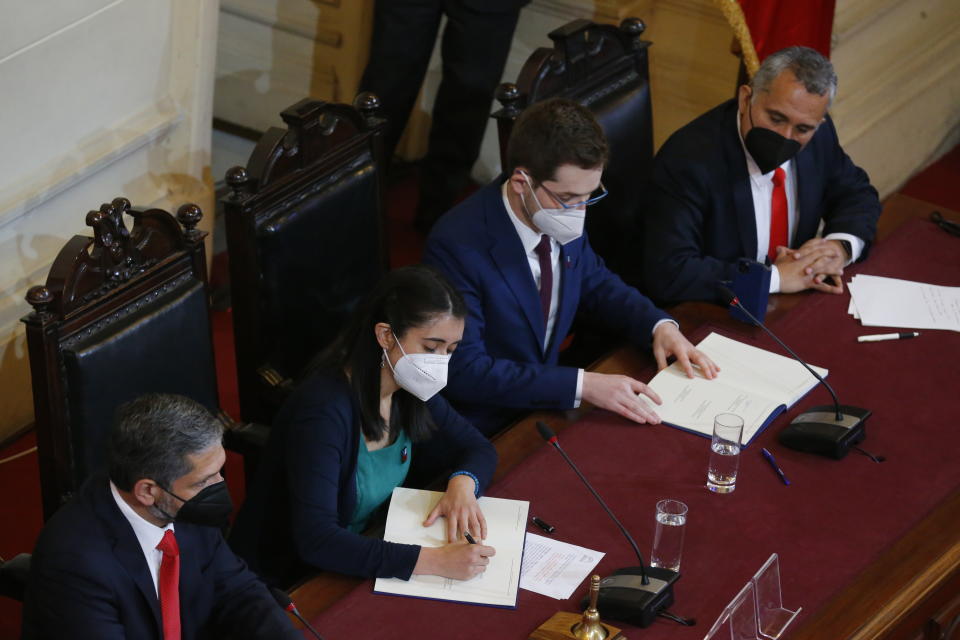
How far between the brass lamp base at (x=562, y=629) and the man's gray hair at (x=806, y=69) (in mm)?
1671

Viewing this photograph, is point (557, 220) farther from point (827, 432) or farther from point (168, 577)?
point (168, 577)

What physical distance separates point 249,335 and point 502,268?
Result: 0.60 metres

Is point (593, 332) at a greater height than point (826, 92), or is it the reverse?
point (826, 92)

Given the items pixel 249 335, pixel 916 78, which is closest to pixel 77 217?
pixel 249 335

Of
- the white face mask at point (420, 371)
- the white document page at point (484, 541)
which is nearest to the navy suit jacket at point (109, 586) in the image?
the white document page at point (484, 541)

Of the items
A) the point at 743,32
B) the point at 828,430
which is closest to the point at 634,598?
the point at 828,430

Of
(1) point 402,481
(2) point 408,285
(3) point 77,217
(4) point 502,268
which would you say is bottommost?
(3) point 77,217

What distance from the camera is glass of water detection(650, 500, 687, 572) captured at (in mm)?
2398

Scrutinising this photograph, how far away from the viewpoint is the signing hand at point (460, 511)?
8.05 ft

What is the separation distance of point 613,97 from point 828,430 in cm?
135

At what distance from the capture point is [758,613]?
2266 mm

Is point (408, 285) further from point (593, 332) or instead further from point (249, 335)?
point (593, 332)

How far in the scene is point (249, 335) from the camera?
3006 millimetres

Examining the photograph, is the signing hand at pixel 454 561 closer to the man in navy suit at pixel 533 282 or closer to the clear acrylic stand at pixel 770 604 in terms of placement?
the clear acrylic stand at pixel 770 604
